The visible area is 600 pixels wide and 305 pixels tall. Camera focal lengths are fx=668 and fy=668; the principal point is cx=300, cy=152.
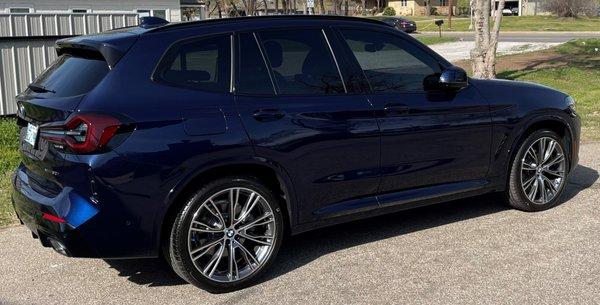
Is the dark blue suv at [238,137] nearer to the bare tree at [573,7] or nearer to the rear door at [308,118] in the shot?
the rear door at [308,118]

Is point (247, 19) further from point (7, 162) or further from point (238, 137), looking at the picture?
point (7, 162)

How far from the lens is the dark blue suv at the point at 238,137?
12.9 feet

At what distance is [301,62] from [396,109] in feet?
2.58

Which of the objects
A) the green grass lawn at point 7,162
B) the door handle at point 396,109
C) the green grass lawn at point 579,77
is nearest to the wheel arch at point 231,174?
the door handle at point 396,109

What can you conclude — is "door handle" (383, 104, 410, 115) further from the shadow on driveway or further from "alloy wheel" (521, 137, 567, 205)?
"alloy wheel" (521, 137, 567, 205)

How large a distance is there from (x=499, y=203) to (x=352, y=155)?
2147 millimetres

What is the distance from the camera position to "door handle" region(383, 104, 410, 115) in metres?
4.86

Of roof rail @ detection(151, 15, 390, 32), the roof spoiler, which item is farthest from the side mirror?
the roof spoiler

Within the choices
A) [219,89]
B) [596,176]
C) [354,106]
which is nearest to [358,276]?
[354,106]

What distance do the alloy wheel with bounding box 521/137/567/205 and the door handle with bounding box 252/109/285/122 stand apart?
2427 millimetres

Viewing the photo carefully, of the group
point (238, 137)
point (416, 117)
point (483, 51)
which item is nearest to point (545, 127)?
point (416, 117)

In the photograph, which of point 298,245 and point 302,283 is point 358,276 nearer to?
point 302,283

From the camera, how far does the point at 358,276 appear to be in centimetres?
453

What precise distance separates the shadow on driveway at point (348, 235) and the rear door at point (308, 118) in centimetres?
48
